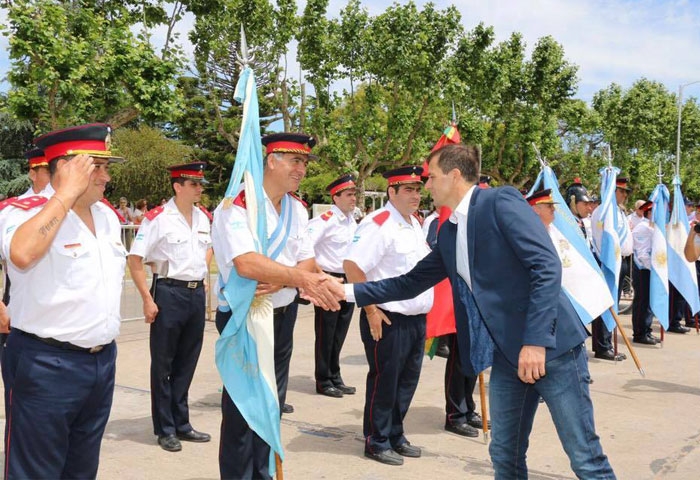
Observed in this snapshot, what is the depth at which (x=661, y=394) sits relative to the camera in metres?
7.16

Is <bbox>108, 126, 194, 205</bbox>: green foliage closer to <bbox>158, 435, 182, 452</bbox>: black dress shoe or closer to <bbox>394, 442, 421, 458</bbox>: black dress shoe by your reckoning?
<bbox>158, 435, 182, 452</bbox>: black dress shoe

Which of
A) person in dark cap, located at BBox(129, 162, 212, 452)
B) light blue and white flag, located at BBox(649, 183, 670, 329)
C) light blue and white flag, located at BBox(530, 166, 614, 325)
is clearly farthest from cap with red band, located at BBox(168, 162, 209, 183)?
light blue and white flag, located at BBox(649, 183, 670, 329)

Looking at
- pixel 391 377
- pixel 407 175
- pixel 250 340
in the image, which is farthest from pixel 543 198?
pixel 250 340

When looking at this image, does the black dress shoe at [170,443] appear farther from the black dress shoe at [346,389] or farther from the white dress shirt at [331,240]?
the white dress shirt at [331,240]

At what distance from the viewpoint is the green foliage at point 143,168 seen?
40.4 meters

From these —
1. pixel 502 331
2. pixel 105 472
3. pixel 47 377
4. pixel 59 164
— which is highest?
pixel 59 164

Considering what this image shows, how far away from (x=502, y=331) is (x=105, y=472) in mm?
3028

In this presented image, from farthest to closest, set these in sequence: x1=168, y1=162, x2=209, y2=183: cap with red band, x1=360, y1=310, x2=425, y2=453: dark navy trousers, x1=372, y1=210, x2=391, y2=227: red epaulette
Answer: x1=168, y1=162, x2=209, y2=183: cap with red band
x1=372, y1=210, x2=391, y2=227: red epaulette
x1=360, y1=310, x2=425, y2=453: dark navy trousers

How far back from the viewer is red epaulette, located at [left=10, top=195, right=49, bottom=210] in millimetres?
3203

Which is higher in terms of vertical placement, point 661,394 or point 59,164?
point 59,164

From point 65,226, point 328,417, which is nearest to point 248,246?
point 65,226

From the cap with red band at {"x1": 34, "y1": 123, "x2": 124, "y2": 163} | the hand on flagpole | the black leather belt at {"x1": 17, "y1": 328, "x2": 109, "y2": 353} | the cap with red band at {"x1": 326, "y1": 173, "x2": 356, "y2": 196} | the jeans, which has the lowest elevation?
the jeans

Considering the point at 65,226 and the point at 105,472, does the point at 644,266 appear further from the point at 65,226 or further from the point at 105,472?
the point at 65,226

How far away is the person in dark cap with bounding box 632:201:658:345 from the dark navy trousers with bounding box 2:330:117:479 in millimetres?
8824
